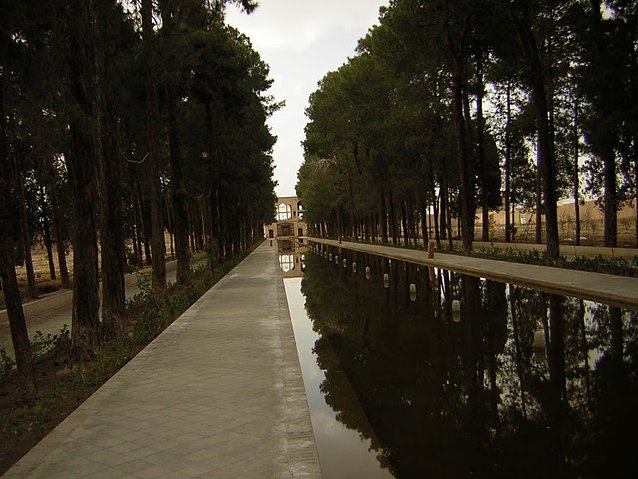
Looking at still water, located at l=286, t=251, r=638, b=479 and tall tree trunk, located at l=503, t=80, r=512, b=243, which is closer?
still water, located at l=286, t=251, r=638, b=479

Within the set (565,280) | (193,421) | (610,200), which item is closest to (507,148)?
(610,200)

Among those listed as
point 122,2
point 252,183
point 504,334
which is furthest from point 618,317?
point 252,183

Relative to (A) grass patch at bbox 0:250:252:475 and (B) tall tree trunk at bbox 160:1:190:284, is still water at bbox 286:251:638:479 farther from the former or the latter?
(B) tall tree trunk at bbox 160:1:190:284

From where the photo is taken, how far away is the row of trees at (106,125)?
7.23 meters

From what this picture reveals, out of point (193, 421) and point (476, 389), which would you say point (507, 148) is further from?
point (193, 421)

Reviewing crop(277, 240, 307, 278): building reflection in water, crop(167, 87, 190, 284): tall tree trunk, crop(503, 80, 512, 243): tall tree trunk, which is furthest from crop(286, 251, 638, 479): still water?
crop(503, 80, 512, 243): tall tree trunk

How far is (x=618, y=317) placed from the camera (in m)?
9.77

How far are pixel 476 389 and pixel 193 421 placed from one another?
3.22m

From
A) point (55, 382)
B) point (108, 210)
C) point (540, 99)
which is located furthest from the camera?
point (540, 99)

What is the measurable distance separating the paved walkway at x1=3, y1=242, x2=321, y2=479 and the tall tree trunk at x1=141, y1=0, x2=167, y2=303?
4643 millimetres

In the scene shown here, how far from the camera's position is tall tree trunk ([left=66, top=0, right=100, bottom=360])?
25.3ft

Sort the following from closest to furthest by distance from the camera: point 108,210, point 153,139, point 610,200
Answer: point 108,210
point 153,139
point 610,200

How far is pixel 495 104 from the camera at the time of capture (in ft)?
105

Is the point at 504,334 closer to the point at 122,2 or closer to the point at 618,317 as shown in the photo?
the point at 618,317
